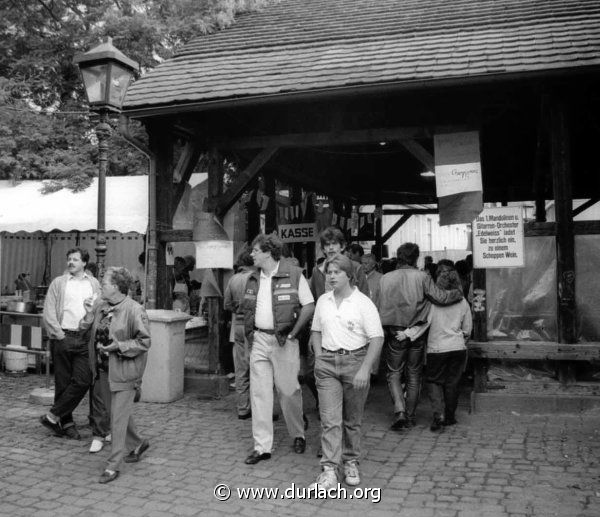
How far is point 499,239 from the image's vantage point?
21.5 ft

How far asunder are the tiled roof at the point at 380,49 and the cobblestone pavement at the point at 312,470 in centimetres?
359

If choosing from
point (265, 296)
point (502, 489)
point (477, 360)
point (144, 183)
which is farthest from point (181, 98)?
point (502, 489)

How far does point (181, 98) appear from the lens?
7223 mm

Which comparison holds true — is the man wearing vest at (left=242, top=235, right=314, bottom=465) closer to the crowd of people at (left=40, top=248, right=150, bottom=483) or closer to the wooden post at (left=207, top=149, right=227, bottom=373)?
the crowd of people at (left=40, top=248, right=150, bottom=483)

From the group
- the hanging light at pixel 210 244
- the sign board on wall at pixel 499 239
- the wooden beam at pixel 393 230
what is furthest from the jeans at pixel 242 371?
the wooden beam at pixel 393 230

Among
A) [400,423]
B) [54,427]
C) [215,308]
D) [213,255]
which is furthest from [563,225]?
[54,427]

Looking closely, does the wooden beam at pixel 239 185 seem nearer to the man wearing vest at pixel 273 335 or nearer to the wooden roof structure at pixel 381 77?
the wooden roof structure at pixel 381 77

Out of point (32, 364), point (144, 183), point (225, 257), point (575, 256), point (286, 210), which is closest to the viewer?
point (575, 256)

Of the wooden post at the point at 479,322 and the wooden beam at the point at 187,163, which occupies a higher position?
the wooden beam at the point at 187,163

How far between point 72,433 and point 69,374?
22.3 inches

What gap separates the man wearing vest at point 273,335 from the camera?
16.7 ft

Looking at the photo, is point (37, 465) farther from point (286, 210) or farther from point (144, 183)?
point (286, 210)

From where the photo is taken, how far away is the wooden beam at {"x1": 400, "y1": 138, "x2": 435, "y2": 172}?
7.08 metres

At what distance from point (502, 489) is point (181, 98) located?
536 centimetres
